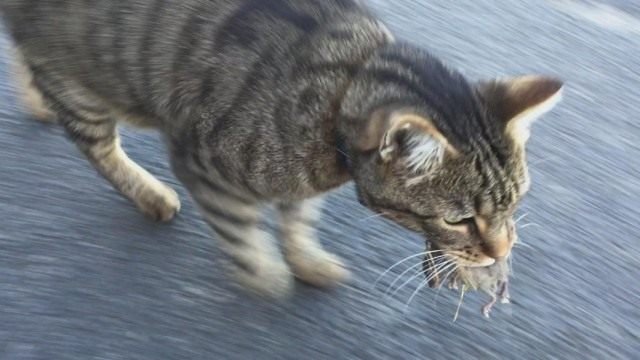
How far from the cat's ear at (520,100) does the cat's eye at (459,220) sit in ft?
0.43

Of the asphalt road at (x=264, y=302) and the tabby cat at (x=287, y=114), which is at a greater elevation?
the tabby cat at (x=287, y=114)

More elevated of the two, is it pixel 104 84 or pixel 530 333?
pixel 104 84

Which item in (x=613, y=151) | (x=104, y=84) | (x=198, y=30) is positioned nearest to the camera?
(x=198, y=30)

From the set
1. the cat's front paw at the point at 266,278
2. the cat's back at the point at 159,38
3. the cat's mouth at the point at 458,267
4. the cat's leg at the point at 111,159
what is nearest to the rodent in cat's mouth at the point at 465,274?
the cat's mouth at the point at 458,267

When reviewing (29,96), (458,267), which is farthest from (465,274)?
(29,96)

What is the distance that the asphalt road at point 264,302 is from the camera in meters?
1.42

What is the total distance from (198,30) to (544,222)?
0.82m

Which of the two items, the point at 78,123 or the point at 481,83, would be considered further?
the point at 78,123

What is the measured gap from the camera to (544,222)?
1767 mm

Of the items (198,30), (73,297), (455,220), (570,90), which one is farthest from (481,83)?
(570,90)

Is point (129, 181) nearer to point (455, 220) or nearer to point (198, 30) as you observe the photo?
point (198, 30)

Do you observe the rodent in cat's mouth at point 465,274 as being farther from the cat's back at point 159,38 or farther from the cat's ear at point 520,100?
→ the cat's back at point 159,38

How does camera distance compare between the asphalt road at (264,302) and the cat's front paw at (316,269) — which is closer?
the asphalt road at (264,302)

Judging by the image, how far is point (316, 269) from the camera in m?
1.53
